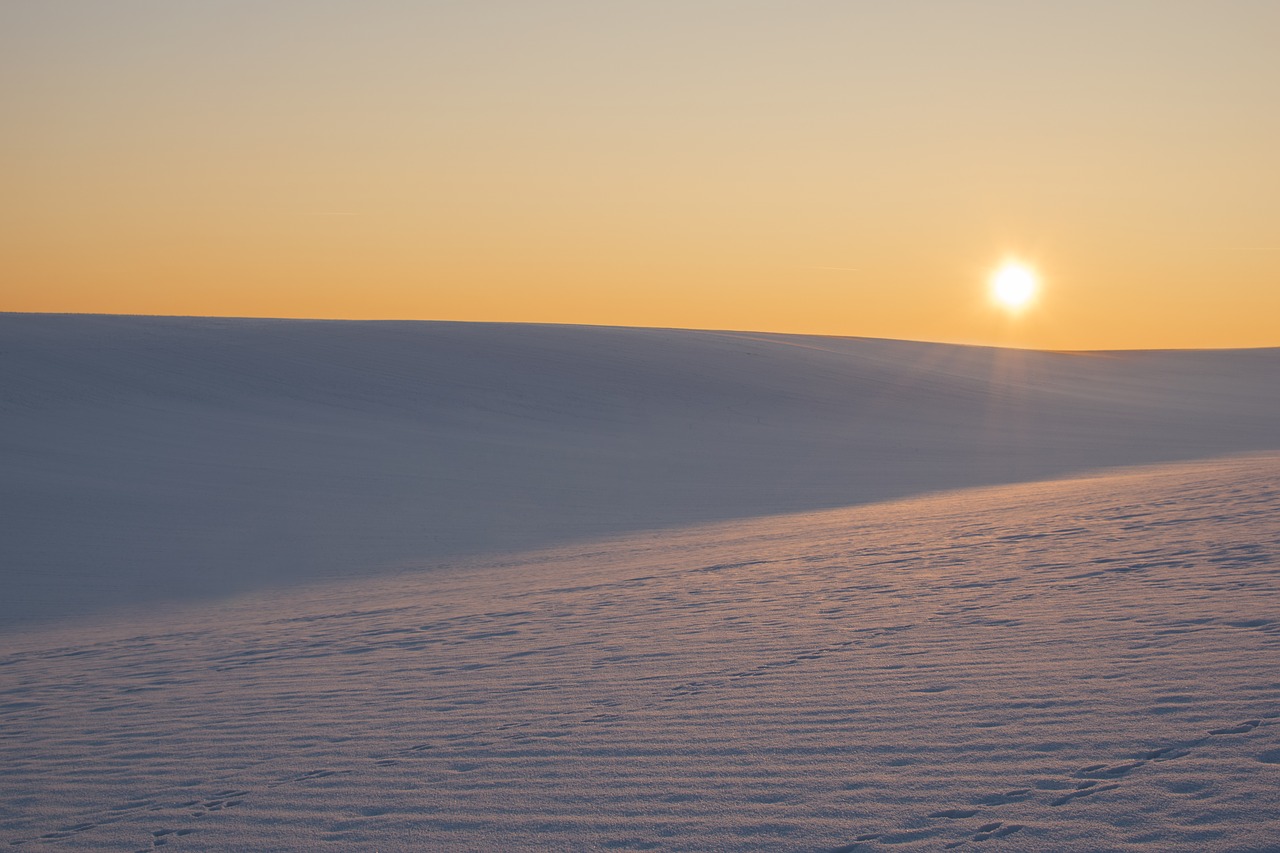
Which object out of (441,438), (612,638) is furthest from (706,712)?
(441,438)

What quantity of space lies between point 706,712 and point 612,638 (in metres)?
2.20

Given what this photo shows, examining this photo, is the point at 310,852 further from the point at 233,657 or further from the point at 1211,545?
the point at 1211,545

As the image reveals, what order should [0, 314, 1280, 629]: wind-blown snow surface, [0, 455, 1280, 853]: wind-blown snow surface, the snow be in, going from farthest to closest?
[0, 314, 1280, 629]: wind-blown snow surface
the snow
[0, 455, 1280, 853]: wind-blown snow surface

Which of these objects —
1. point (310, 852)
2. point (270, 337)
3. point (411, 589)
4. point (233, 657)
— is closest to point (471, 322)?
point (270, 337)

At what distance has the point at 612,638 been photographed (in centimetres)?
757

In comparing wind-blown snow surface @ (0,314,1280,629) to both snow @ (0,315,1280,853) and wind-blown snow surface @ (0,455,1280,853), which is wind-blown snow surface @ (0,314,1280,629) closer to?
snow @ (0,315,1280,853)

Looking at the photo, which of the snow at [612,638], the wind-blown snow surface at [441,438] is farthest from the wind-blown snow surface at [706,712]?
the wind-blown snow surface at [441,438]

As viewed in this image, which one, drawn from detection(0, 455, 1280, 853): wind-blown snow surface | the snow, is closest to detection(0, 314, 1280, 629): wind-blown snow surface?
the snow

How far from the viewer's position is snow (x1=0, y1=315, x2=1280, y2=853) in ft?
13.7

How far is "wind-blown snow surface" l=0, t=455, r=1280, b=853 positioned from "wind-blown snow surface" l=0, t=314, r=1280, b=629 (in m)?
3.87

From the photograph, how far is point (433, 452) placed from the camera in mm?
20688

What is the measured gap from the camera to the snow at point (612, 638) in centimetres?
416

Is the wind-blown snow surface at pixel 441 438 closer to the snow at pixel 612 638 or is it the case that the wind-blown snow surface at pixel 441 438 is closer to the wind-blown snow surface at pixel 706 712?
the snow at pixel 612 638

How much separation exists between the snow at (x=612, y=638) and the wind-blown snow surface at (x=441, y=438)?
13cm
